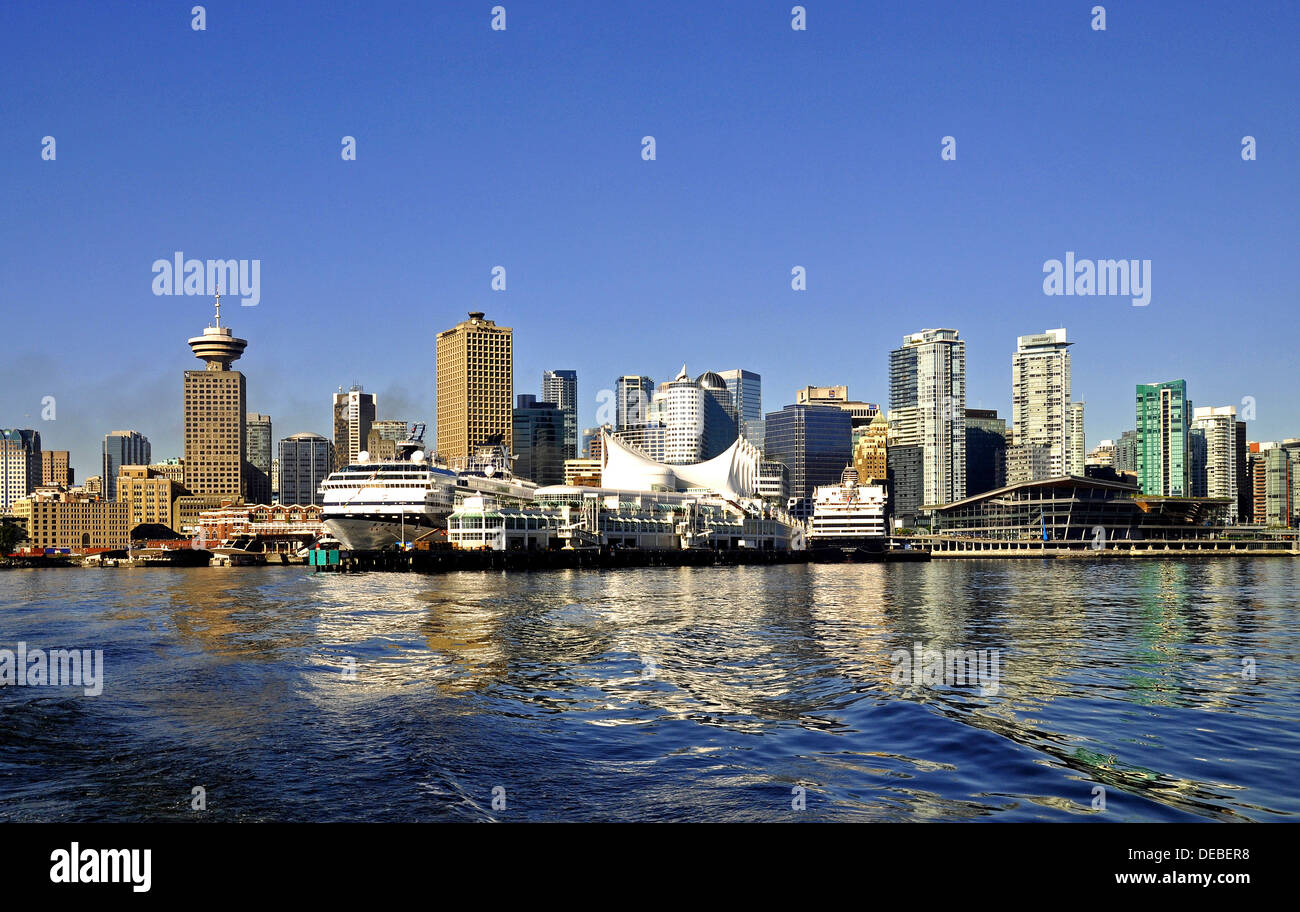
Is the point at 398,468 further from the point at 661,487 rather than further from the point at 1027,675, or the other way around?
the point at 1027,675

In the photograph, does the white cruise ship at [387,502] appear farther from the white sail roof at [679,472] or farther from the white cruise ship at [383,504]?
the white sail roof at [679,472]

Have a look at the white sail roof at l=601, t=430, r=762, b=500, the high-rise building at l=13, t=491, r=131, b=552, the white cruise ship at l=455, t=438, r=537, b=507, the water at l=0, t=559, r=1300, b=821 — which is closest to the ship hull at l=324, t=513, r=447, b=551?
the white cruise ship at l=455, t=438, r=537, b=507

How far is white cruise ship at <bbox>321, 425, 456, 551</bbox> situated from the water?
66.9 metres

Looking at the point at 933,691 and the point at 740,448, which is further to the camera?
the point at 740,448

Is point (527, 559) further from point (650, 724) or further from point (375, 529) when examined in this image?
point (650, 724)

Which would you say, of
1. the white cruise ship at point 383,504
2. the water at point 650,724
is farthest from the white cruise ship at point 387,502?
the water at point 650,724

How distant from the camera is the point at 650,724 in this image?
55.2 feet

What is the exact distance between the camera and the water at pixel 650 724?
480 inches

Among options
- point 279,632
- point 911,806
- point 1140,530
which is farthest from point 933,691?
point 1140,530

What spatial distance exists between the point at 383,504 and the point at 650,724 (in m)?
92.2

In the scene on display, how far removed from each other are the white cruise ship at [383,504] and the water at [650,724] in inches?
2634

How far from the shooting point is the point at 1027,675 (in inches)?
885

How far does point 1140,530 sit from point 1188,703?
515 ft

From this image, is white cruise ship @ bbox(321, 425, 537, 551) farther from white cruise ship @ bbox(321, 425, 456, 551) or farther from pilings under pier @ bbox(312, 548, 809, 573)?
pilings under pier @ bbox(312, 548, 809, 573)
